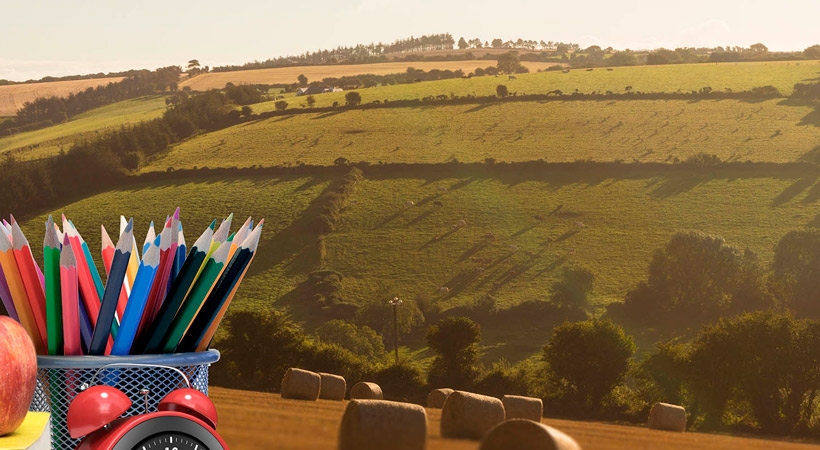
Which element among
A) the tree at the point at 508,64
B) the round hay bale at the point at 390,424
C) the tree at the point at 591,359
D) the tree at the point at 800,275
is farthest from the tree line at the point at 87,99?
the round hay bale at the point at 390,424

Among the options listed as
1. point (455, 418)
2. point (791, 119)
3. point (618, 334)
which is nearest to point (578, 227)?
point (791, 119)

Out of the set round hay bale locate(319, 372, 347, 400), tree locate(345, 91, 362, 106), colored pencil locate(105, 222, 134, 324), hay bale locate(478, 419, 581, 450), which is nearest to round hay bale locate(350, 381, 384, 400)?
round hay bale locate(319, 372, 347, 400)

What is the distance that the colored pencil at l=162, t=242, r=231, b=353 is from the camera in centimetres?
357

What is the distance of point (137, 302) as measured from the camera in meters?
3.51

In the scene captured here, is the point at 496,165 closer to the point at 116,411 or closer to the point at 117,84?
the point at 117,84

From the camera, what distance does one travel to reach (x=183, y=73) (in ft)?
465

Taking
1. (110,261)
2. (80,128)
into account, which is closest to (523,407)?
(110,261)

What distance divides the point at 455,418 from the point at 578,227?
216 feet

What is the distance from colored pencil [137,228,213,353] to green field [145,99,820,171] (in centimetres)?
8856

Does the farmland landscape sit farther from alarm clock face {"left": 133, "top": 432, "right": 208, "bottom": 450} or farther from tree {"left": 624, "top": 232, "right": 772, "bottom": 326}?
alarm clock face {"left": 133, "top": 432, "right": 208, "bottom": 450}

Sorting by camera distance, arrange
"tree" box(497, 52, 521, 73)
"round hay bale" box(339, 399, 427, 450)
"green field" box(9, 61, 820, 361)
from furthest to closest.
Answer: "tree" box(497, 52, 521, 73)
"green field" box(9, 61, 820, 361)
"round hay bale" box(339, 399, 427, 450)

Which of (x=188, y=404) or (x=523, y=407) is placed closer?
(x=188, y=404)

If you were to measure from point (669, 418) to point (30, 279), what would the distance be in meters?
29.7

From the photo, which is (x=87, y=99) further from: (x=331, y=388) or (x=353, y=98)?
(x=331, y=388)
